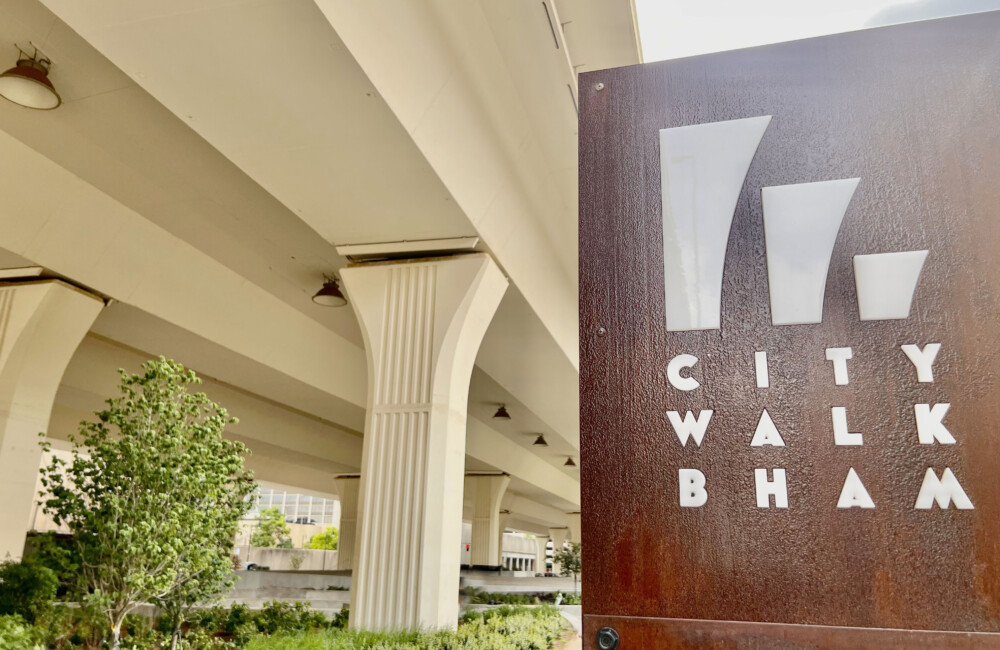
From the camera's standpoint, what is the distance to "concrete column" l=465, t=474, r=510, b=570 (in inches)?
1085

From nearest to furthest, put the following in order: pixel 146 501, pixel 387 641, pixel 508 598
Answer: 1. pixel 146 501
2. pixel 387 641
3. pixel 508 598

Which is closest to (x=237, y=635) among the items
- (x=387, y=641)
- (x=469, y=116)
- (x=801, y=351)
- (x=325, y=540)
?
(x=387, y=641)

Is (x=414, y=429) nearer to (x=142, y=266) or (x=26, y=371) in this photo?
(x=142, y=266)

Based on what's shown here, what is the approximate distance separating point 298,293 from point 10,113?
540 centimetres

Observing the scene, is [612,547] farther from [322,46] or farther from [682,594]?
[322,46]

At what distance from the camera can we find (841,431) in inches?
76.9

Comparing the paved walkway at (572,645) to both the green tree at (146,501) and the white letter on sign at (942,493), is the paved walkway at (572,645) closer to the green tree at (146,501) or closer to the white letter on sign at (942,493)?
the green tree at (146,501)

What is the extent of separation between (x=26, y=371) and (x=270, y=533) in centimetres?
5889

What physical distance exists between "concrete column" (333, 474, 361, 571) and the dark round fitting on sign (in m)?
25.7

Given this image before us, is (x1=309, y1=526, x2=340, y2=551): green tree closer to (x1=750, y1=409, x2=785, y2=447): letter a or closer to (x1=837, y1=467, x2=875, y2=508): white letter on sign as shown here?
(x1=750, y1=409, x2=785, y2=447): letter a

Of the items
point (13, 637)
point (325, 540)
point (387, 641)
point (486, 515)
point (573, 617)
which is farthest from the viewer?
point (325, 540)

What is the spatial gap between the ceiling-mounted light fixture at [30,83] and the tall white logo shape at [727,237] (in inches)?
263

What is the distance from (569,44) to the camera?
834cm

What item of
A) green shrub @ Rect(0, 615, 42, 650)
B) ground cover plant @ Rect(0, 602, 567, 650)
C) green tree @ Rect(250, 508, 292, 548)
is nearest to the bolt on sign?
green shrub @ Rect(0, 615, 42, 650)
